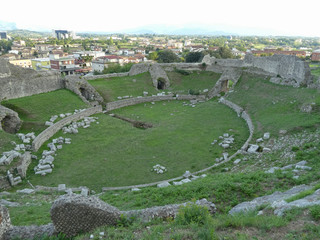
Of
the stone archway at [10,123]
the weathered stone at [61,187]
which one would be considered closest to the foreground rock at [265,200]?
the weathered stone at [61,187]

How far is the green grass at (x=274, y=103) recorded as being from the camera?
63.8 feet

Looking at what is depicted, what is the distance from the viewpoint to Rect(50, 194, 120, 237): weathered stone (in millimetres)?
8219

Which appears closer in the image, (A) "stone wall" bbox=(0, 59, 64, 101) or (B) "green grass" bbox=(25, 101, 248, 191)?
(B) "green grass" bbox=(25, 101, 248, 191)

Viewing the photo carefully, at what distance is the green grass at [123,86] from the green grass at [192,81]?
383cm

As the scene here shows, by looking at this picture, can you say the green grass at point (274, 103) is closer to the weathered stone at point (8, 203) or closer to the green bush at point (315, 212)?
the green bush at point (315, 212)

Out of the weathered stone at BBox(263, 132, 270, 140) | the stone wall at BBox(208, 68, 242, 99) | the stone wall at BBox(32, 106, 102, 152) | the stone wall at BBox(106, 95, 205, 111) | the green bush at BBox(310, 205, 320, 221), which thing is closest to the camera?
the green bush at BBox(310, 205, 320, 221)

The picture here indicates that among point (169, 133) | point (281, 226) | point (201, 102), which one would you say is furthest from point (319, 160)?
point (201, 102)

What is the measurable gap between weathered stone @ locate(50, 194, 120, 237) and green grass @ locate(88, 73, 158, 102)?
25.2m

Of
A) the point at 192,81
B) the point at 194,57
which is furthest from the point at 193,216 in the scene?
the point at 194,57

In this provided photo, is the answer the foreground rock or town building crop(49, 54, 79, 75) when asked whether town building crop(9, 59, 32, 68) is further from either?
the foreground rock

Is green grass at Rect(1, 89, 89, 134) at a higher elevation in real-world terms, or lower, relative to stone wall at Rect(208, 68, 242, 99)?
lower

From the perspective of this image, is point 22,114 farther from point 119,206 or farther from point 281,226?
point 281,226

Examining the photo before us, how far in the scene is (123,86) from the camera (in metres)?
36.6

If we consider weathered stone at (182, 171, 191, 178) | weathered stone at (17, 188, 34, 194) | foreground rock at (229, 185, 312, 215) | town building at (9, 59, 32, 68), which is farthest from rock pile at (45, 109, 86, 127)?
town building at (9, 59, 32, 68)
